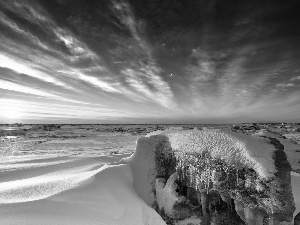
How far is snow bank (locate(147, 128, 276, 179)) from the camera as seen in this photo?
255 centimetres

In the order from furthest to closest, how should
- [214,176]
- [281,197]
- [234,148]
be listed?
1. [214,176]
2. [234,148]
3. [281,197]

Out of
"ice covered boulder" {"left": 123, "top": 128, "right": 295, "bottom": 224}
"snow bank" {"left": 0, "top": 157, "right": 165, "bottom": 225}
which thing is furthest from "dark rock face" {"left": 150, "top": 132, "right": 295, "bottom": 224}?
"snow bank" {"left": 0, "top": 157, "right": 165, "bottom": 225}

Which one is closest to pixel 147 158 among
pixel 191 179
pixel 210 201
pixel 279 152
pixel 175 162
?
pixel 175 162

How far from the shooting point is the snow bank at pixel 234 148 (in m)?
2.55

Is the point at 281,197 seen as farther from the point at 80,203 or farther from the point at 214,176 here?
the point at 80,203

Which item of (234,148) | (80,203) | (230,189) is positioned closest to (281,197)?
(230,189)

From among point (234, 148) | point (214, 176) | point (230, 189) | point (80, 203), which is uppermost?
point (234, 148)

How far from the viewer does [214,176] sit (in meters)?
2.93

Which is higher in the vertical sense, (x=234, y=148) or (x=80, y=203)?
(x=234, y=148)

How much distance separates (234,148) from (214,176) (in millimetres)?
500

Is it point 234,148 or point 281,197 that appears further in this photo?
point 234,148

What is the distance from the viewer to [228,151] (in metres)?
2.82

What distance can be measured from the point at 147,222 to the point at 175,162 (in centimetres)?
105

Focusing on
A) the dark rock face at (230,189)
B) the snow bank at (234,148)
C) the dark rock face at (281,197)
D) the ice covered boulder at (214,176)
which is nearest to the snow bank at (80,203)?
the ice covered boulder at (214,176)
